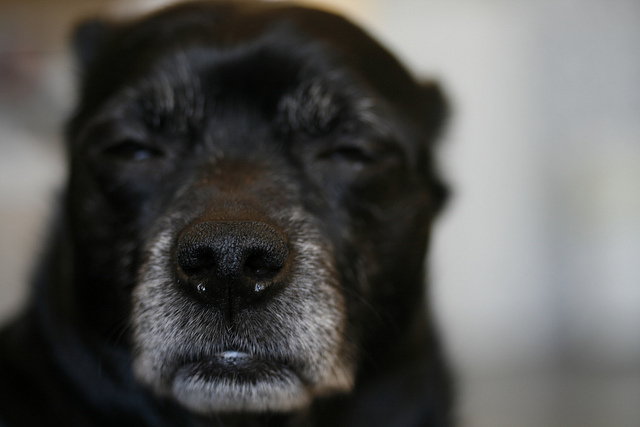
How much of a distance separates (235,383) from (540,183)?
2.94 metres

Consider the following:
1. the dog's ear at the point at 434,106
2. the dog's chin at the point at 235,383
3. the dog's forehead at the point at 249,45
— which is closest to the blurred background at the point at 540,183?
the dog's ear at the point at 434,106

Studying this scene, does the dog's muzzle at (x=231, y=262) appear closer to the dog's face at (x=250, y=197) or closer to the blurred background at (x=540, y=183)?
the dog's face at (x=250, y=197)

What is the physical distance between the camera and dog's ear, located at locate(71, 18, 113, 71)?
1.66 m

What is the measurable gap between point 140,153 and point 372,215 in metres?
0.58

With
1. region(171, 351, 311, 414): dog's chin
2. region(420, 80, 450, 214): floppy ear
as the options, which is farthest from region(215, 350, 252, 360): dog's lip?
region(420, 80, 450, 214): floppy ear

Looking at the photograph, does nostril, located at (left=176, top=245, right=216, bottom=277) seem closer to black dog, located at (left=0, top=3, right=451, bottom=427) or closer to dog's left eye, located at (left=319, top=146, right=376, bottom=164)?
black dog, located at (left=0, top=3, right=451, bottom=427)

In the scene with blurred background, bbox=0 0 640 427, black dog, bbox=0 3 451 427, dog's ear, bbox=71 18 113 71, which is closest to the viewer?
black dog, bbox=0 3 451 427

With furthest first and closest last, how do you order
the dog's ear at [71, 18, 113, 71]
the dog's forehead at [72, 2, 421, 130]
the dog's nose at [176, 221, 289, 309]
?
1. the dog's ear at [71, 18, 113, 71]
2. the dog's forehead at [72, 2, 421, 130]
3. the dog's nose at [176, 221, 289, 309]

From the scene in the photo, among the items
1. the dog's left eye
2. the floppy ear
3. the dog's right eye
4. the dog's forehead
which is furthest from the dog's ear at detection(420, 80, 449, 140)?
the dog's right eye

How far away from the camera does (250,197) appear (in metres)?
1.12

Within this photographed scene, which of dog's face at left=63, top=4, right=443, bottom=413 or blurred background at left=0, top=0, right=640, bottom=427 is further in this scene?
blurred background at left=0, top=0, right=640, bottom=427

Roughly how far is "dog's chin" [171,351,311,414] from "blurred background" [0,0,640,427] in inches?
86.3

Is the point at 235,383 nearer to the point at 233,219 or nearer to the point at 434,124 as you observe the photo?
the point at 233,219

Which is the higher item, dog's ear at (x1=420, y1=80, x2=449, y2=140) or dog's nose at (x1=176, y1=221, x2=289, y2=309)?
dog's ear at (x1=420, y1=80, x2=449, y2=140)
